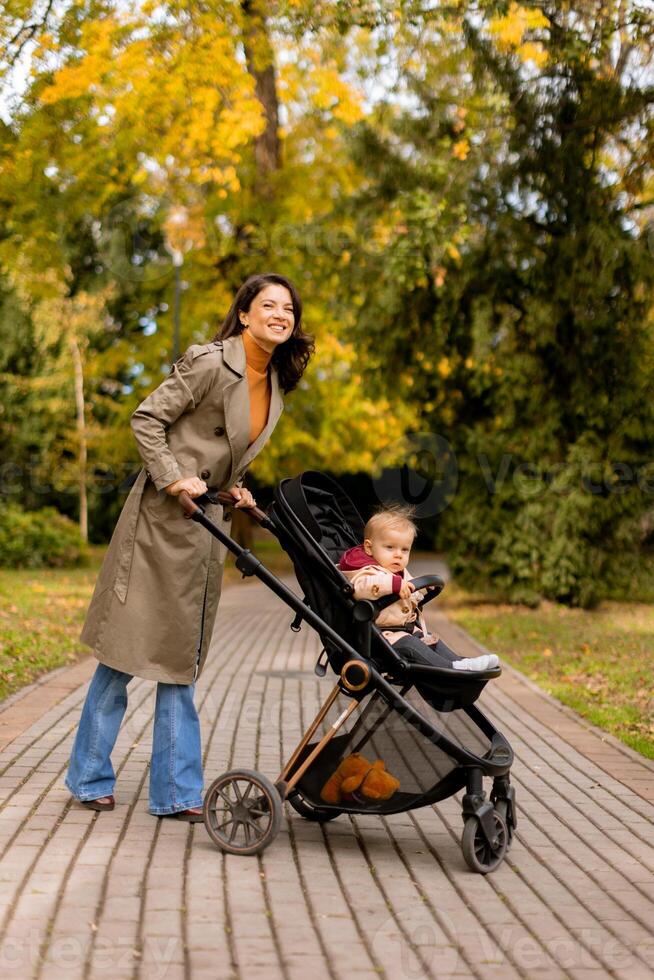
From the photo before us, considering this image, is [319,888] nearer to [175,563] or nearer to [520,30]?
[175,563]

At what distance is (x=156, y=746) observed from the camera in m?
4.87

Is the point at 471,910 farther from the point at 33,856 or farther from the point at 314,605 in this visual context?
the point at 33,856

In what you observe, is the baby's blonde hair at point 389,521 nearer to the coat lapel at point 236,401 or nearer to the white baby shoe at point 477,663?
the white baby shoe at point 477,663

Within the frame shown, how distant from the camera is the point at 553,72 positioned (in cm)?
1400

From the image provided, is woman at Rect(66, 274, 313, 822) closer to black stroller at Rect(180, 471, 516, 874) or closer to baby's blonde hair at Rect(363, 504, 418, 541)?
black stroller at Rect(180, 471, 516, 874)

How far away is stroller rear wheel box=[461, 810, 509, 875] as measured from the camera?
4.27 metres

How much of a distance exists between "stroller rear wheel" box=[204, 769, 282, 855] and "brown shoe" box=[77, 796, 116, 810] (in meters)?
0.65

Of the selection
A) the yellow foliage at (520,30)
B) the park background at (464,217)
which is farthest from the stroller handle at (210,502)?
the yellow foliage at (520,30)

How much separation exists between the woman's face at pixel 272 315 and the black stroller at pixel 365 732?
2.10 ft

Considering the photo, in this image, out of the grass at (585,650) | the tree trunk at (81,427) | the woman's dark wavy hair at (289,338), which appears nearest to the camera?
the woman's dark wavy hair at (289,338)

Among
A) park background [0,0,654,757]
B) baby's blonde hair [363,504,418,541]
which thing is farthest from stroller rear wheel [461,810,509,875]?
park background [0,0,654,757]

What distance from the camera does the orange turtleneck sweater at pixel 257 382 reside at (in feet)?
16.2

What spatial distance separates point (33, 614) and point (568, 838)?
8.80m

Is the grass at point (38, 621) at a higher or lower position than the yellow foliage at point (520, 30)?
lower
